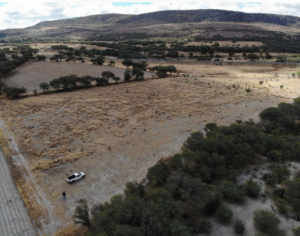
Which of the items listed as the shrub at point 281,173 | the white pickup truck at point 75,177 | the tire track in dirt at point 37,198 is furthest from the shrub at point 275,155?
the tire track in dirt at point 37,198

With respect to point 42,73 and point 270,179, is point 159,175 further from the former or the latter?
point 42,73

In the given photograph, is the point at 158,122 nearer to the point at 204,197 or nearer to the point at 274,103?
the point at 204,197

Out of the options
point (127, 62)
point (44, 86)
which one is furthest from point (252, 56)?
point (44, 86)

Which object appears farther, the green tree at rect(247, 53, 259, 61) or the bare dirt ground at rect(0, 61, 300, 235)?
the green tree at rect(247, 53, 259, 61)

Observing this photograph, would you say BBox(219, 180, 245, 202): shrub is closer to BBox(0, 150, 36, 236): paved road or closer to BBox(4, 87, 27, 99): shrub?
BBox(0, 150, 36, 236): paved road

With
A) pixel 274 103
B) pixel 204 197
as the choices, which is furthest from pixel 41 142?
pixel 274 103

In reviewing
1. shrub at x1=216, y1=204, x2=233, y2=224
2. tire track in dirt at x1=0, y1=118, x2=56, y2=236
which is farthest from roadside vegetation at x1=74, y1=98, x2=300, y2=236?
A: tire track in dirt at x1=0, y1=118, x2=56, y2=236

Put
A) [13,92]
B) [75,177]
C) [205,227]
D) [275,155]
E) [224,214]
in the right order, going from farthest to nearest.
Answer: [13,92]
[275,155]
[75,177]
[224,214]
[205,227]
